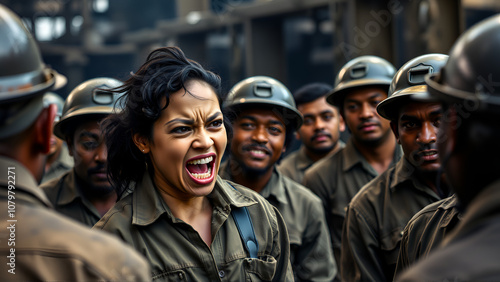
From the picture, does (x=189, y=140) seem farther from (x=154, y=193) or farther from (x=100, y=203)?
(x=100, y=203)

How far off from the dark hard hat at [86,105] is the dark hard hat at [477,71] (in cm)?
325

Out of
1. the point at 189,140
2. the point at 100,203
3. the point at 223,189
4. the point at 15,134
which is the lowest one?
the point at 100,203

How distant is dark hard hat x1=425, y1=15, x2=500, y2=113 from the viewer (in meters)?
1.90

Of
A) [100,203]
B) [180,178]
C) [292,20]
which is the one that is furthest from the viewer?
[292,20]

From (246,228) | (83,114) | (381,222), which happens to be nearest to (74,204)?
(83,114)

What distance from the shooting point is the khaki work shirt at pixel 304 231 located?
4.95m

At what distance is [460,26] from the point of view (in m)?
7.89

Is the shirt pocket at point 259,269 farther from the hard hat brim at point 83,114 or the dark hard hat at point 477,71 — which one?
the hard hat brim at point 83,114

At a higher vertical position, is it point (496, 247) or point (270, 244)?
point (496, 247)

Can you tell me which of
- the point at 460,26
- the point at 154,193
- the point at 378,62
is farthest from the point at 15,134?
the point at 460,26

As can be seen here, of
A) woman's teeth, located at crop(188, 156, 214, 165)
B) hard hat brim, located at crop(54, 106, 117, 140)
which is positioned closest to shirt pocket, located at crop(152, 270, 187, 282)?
woman's teeth, located at crop(188, 156, 214, 165)

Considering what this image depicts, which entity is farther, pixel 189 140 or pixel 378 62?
pixel 378 62

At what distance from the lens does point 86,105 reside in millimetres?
4887

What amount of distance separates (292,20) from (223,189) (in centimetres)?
931
